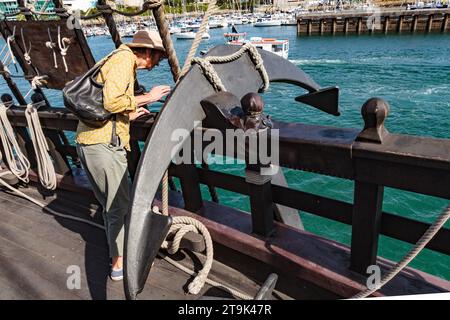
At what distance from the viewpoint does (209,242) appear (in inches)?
95.2

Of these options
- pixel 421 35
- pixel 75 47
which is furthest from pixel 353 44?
pixel 75 47

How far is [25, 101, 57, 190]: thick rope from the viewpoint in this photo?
3344 mm

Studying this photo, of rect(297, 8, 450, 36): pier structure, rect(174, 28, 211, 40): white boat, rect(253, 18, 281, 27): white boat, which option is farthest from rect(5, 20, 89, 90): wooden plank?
rect(253, 18, 281, 27): white boat

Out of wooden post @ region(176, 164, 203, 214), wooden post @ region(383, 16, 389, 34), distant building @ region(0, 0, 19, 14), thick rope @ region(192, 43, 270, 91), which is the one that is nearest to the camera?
thick rope @ region(192, 43, 270, 91)

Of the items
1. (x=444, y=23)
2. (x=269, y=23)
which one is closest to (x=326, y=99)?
(x=444, y=23)

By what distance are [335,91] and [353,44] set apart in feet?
127

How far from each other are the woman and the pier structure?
150 feet

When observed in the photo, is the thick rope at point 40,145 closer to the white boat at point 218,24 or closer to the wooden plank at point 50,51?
the wooden plank at point 50,51

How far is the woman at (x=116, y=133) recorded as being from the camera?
2107mm

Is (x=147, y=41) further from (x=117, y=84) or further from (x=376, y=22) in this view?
(x=376, y=22)

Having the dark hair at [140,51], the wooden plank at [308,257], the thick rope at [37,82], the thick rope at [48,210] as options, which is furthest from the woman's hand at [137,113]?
the thick rope at [37,82]

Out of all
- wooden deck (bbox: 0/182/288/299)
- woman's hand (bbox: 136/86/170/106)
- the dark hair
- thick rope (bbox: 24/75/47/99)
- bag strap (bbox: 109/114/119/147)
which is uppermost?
the dark hair

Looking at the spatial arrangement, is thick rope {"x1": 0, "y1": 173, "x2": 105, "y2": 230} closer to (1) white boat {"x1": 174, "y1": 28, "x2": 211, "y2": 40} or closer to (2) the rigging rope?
(2) the rigging rope

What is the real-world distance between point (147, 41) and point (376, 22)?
157 feet
